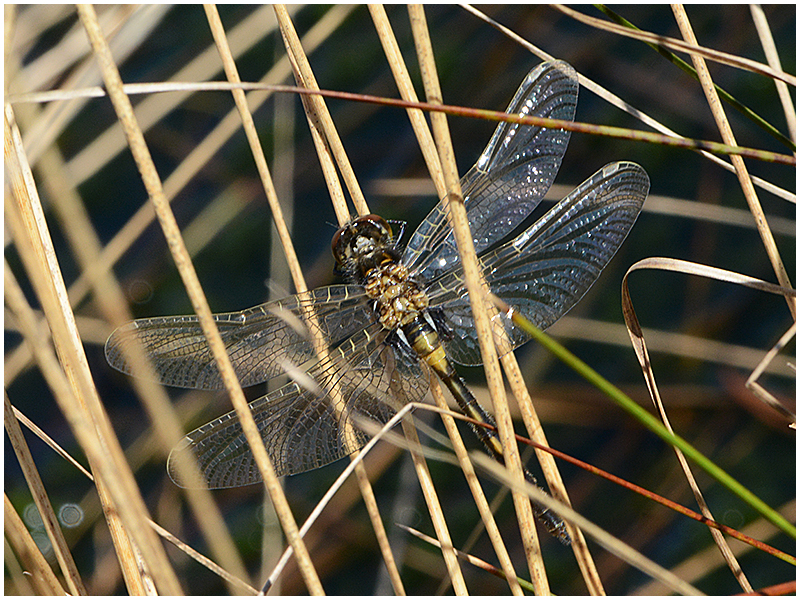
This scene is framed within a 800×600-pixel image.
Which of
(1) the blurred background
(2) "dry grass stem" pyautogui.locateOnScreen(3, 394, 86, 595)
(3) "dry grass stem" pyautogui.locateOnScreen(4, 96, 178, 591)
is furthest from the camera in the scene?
(1) the blurred background

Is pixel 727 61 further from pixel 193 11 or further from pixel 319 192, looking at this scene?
pixel 193 11

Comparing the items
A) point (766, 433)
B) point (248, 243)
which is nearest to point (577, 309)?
point (766, 433)

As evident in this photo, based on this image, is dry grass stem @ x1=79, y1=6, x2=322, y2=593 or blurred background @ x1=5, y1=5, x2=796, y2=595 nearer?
dry grass stem @ x1=79, y1=6, x2=322, y2=593

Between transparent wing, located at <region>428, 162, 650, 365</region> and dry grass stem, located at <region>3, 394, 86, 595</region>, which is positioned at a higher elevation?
transparent wing, located at <region>428, 162, 650, 365</region>

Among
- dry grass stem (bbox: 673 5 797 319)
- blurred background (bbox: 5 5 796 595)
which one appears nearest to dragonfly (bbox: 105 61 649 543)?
dry grass stem (bbox: 673 5 797 319)

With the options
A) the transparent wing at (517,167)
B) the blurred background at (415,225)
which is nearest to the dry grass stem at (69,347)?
the transparent wing at (517,167)

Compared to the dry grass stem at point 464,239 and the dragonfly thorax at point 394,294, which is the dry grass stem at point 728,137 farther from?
the dragonfly thorax at point 394,294

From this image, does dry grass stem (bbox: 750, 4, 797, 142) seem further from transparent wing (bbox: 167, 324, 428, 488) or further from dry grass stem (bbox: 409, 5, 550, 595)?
transparent wing (bbox: 167, 324, 428, 488)

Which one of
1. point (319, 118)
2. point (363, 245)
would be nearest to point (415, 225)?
point (363, 245)
